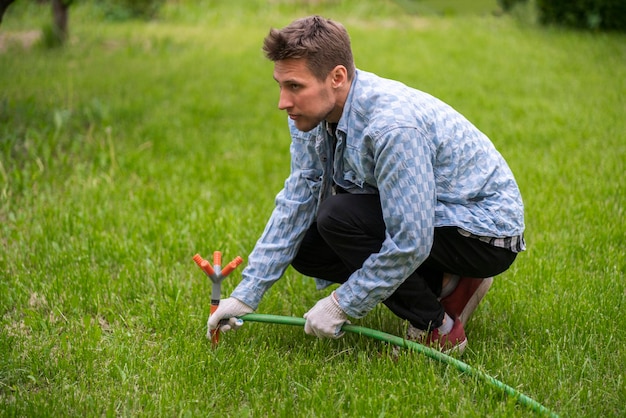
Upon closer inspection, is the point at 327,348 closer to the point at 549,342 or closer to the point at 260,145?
the point at 549,342

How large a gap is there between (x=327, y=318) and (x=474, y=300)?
719 mm

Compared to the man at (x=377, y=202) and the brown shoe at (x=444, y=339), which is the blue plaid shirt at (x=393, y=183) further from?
the brown shoe at (x=444, y=339)

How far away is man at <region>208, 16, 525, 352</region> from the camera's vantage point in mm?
2576

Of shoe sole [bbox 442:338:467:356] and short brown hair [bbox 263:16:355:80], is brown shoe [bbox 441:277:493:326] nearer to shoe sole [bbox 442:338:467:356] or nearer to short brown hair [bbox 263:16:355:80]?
shoe sole [bbox 442:338:467:356]

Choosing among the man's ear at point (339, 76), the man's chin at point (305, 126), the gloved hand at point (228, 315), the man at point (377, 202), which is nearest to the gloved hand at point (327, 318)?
the man at point (377, 202)

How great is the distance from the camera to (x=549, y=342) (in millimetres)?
3008

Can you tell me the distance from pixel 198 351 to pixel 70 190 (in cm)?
226

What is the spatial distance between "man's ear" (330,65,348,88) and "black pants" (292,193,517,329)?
1.42ft

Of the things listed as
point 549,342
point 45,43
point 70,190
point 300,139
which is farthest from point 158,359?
point 45,43

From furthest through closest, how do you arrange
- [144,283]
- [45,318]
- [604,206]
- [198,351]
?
[604,206]
[144,283]
[45,318]
[198,351]

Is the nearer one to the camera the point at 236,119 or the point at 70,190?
the point at 70,190

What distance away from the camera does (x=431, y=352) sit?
9.22 feet

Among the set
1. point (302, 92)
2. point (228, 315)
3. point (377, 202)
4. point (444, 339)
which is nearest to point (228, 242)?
point (228, 315)

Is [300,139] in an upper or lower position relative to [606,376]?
upper
